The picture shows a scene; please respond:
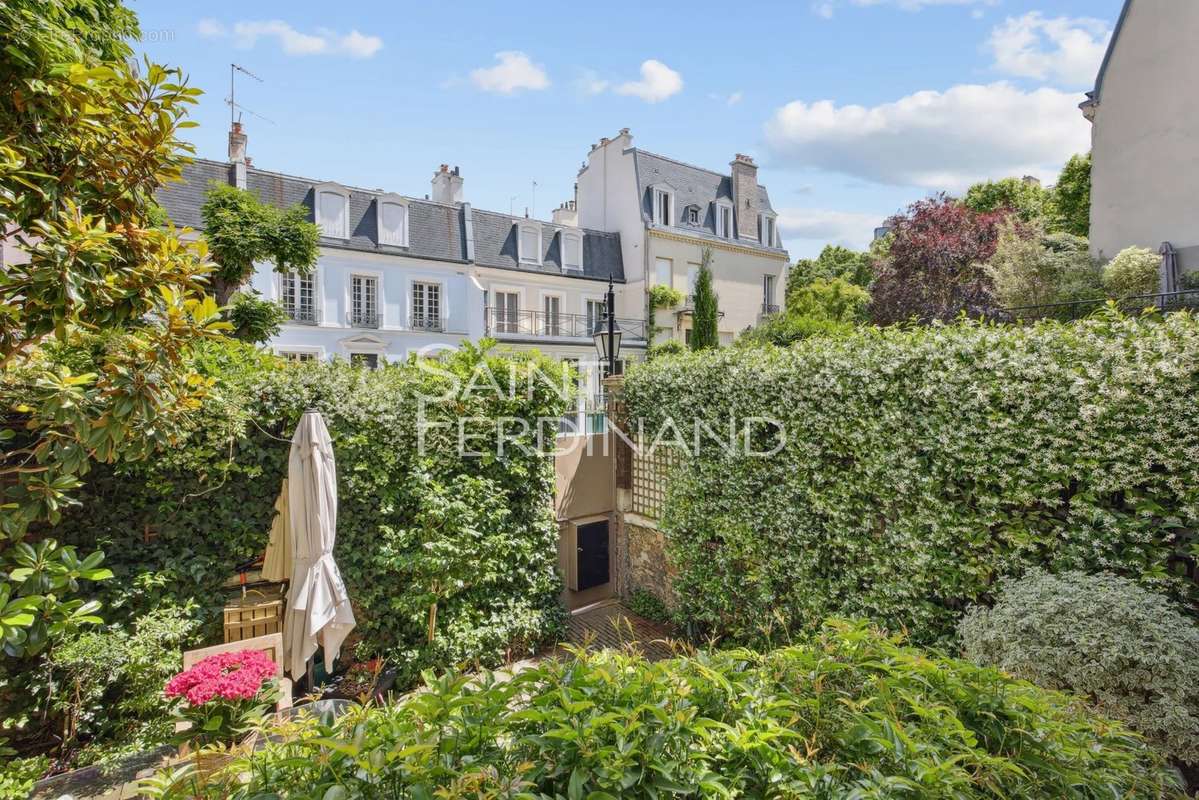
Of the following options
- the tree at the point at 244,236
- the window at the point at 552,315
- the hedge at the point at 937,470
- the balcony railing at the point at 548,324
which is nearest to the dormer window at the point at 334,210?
the balcony railing at the point at 548,324

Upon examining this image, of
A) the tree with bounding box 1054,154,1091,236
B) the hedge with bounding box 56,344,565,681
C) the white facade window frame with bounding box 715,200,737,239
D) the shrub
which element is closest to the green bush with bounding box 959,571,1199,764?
the hedge with bounding box 56,344,565,681

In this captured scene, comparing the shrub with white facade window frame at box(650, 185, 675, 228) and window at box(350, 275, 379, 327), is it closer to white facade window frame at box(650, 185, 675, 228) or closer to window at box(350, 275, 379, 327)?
white facade window frame at box(650, 185, 675, 228)

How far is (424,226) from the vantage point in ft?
60.1

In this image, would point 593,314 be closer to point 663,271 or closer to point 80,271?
point 663,271

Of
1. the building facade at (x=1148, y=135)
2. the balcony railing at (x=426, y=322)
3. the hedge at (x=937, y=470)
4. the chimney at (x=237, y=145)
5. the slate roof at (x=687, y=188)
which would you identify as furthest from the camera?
the slate roof at (x=687, y=188)

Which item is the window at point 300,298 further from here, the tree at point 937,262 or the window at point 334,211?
the tree at point 937,262

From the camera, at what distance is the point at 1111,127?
10789mm

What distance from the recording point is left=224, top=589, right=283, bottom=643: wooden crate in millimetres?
5136

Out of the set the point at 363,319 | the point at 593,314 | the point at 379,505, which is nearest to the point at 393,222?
the point at 363,319

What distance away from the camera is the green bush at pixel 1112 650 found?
9.81 ft

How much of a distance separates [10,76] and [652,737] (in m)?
3.70

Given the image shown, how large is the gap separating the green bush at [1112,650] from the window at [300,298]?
17.6m

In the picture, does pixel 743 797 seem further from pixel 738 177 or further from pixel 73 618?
pixel 738 177

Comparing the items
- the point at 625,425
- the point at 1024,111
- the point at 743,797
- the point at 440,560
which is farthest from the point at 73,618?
the point at 1024,111
